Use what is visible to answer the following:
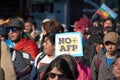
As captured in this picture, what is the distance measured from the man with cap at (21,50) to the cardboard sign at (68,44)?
26.7 inches

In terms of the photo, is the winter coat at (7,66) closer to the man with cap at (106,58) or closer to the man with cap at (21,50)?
the man with cap at (21,50)

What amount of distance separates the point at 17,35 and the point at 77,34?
1.29 meters

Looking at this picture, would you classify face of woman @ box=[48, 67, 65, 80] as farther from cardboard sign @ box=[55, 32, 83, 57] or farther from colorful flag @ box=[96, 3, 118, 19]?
colorful flag @ box=[96, 3, 118, 19]

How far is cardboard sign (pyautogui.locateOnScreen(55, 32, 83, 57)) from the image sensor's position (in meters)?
7.63

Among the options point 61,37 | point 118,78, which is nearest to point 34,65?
point 61,37

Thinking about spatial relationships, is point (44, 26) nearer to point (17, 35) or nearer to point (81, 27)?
point (17, 35)

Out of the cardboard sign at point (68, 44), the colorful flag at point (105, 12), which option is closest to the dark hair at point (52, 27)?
the cardboard sign at point (68, 44)

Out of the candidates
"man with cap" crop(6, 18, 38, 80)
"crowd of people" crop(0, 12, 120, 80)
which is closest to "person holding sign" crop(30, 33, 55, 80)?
"crowd of people" crop(0, 12, 120, 80)

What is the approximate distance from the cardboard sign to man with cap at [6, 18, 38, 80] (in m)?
0.68

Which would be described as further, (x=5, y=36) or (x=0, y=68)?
(x=5, y=36)

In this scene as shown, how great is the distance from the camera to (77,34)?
789cm

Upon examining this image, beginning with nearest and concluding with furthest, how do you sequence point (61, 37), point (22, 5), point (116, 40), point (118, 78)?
point (118, 78) < point (61, 37) < point (116, 40) < point (22, 5)

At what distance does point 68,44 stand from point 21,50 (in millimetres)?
924

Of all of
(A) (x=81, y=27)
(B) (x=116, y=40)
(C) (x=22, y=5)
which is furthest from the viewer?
(C) (x=22, y=5)
